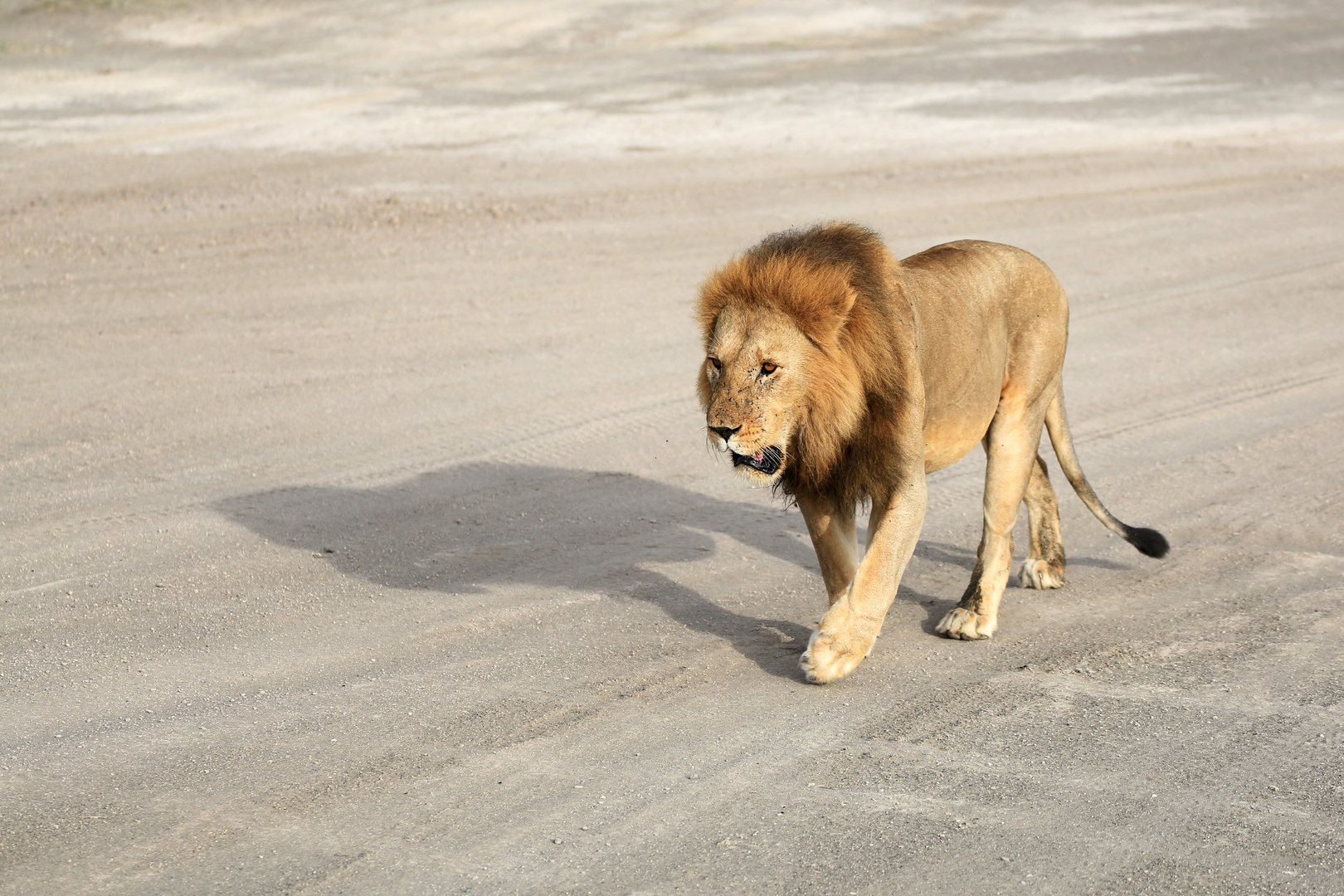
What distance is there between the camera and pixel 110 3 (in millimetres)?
25047

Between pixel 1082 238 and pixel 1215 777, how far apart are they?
912 cm

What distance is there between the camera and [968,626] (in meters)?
5.17

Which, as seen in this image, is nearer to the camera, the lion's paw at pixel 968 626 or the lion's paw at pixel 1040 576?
the lion's paw at pixel 968 626

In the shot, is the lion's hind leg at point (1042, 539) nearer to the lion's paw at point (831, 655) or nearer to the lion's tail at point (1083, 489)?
the lion's tail at point (1083, 489)

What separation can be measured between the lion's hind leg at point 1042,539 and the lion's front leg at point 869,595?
4.35 feet

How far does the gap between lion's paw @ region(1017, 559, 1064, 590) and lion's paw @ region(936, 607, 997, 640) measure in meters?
0.63

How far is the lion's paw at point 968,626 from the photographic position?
516 centimetres

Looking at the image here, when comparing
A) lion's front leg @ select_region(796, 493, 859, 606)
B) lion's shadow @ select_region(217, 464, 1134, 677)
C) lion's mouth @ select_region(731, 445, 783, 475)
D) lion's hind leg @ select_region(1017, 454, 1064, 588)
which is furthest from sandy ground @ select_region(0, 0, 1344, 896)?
lion's mouth @ select_region(731, 445, 783, 475)

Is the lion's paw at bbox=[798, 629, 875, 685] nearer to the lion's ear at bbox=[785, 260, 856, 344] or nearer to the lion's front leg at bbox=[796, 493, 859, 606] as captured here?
the lion's front leg at bbox=[796, 493, 859, 606]

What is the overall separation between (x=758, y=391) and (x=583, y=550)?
2.13m

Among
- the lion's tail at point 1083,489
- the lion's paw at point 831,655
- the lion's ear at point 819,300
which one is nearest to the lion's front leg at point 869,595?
the lion's paw at point 831,655

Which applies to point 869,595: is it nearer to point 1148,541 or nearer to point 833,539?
point 833,539

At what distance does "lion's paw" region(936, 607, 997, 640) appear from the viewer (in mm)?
5164

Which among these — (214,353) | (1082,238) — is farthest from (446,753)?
(1082,238)
